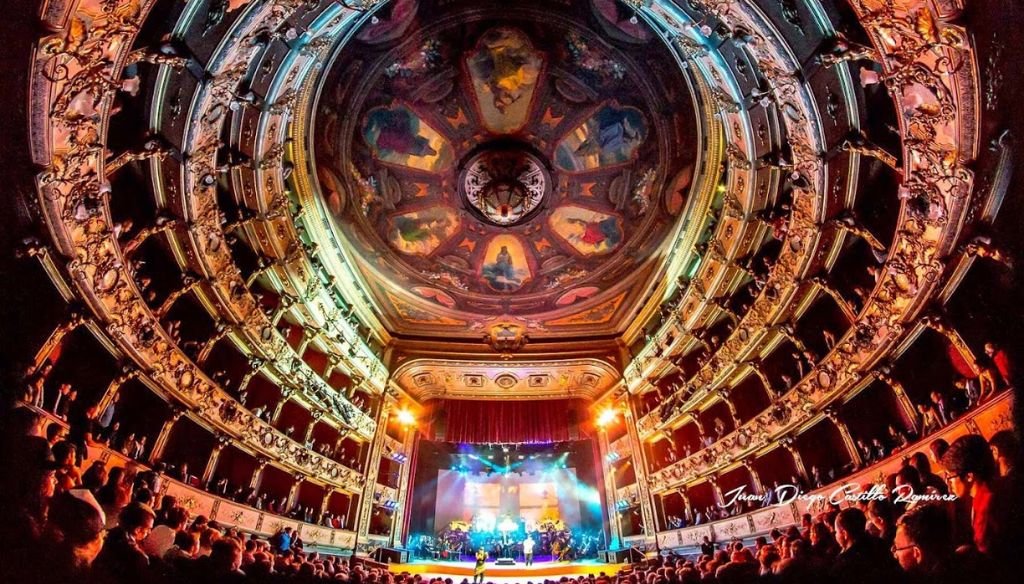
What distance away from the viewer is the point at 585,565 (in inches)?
565

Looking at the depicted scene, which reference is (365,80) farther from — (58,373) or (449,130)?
(58,373)

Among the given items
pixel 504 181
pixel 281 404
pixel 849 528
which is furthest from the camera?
pixel 504 181

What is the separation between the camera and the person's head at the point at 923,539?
4277 millimetres

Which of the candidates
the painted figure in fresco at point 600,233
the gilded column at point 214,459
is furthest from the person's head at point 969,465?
the gilded column at point 214,459

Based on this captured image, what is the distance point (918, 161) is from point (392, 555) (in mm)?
16051

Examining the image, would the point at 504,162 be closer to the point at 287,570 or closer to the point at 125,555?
the point at 287,570

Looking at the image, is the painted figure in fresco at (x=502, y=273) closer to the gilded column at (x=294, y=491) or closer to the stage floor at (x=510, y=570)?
the gilded column at (x=294, y=491)

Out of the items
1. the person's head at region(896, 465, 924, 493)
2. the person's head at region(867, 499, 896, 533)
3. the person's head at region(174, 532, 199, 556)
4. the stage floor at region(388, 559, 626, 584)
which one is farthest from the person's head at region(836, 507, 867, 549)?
the stage floor at region(388, 559, 626, 584)

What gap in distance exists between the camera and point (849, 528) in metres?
4.94

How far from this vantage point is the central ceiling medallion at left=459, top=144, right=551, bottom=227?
15781 millimetres

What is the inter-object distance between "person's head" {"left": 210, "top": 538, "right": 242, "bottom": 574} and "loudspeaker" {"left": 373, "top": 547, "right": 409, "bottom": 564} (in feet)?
31.6

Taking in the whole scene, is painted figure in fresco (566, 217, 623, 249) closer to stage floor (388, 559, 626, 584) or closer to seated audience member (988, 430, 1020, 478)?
stage floor (388, 559, 626, 584)

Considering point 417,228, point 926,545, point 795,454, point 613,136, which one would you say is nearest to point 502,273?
point 417,228

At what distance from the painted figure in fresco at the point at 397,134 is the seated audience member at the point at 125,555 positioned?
39.4 feet
